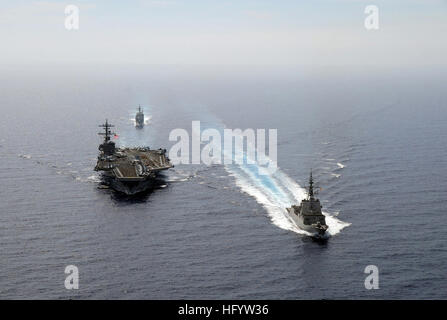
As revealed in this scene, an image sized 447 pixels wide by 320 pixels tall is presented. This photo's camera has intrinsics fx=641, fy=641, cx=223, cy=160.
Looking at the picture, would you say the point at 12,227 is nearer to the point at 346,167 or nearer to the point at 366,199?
the point at 366,199

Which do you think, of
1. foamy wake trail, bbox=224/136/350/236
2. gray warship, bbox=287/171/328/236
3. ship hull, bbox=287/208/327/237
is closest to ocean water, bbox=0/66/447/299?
foamy wake trail, bbox=224/136/350/236

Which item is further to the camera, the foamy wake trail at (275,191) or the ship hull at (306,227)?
the foamy wake trail at (275,191)

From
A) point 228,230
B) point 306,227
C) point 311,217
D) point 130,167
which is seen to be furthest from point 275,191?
point 130,167

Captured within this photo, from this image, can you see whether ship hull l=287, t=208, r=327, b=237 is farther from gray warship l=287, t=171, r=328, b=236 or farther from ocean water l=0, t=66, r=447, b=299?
ocean water l=0, t=66, r=447, b=299

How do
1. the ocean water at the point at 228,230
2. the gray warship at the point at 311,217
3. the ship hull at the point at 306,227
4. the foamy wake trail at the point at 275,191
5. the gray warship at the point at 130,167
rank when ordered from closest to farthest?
the ocean water at the point at 228,230, the ship hull at the point at 306,227, the gray warship at the point at 311,217, the foamy wake trail at the point at 275,191, the gray warship at the point at 130,167

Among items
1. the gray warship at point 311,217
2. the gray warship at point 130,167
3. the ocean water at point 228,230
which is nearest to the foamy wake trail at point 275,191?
the ocean water at point 228,230

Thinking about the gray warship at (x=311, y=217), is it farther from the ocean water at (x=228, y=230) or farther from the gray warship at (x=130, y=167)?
the gray warship at (x=130, y=167)
